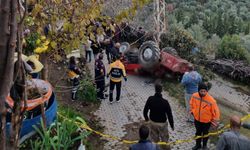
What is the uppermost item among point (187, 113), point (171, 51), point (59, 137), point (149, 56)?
point (171, 51)

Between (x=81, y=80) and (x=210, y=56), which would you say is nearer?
(x=81, y=80)

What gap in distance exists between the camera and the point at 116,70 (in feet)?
33.4

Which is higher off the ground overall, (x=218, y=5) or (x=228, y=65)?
(x=218, y=5)

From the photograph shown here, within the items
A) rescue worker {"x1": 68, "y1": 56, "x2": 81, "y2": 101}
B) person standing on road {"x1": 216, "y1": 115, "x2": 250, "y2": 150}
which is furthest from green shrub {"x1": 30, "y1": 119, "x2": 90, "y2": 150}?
rescue worker {"x1": 68, "y1": 56, "x2": 81, "y2": 101}

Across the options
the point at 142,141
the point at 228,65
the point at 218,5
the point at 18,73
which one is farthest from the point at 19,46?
the point at 218,5

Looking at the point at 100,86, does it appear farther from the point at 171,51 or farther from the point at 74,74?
the point at 171,51

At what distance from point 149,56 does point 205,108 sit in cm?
508

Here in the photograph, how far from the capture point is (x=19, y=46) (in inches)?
98.0

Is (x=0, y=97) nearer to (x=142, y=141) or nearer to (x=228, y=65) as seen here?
(x=142, y=141)

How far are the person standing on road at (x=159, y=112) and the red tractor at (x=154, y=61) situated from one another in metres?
5.00

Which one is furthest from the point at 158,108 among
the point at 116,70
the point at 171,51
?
the point at 171,51

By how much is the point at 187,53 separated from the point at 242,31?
17.4ft

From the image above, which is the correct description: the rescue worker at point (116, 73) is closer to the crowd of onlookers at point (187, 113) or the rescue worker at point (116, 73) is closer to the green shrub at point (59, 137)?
the crowd of onlookers at point (187, 113)

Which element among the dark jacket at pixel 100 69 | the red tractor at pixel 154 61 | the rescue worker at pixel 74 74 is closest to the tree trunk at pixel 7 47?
the rescue worker at pixel 74 74
